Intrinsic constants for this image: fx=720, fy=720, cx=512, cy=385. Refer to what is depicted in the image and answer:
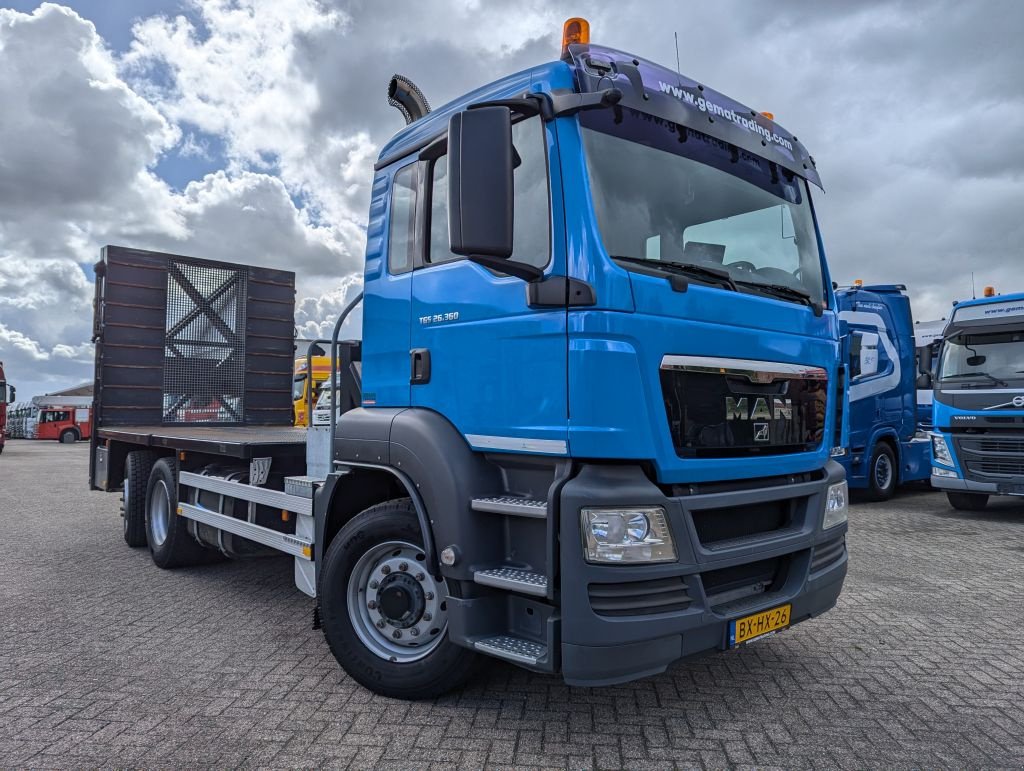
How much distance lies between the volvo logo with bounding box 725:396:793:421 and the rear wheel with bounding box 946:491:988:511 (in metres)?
8.32

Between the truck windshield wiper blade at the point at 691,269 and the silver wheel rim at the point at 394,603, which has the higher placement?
the truck windshield wiper blade at the point at 691,269

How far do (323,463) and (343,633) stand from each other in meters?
1.03

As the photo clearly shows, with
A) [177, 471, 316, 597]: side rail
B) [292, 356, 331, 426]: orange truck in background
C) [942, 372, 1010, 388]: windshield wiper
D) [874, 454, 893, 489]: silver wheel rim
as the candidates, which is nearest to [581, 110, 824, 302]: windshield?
[292, 356, 331, 426]: orange truck in background

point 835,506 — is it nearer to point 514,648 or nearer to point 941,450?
point 514,648

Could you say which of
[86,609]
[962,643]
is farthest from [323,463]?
[962,643]

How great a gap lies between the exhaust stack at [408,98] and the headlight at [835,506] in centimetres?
318

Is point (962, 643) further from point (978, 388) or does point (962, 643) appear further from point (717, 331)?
point (978, 388)

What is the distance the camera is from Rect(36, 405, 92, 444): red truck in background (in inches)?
1528

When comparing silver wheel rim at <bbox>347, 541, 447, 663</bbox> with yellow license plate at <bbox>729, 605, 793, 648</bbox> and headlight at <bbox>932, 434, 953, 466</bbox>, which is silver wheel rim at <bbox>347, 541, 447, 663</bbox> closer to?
yellow license plate at <bbox>729, 605, 793, 648</bbox>

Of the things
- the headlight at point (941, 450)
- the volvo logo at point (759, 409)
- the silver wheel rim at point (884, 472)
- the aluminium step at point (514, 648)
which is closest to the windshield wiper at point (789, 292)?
the volvo logo at point (759, 409)

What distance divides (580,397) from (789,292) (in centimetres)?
147

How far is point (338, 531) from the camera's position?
3896 mm

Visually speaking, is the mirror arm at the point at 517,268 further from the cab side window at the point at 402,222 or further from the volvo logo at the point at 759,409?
the volvo logo at the point at 759,409

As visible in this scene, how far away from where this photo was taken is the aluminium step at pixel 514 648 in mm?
2805
